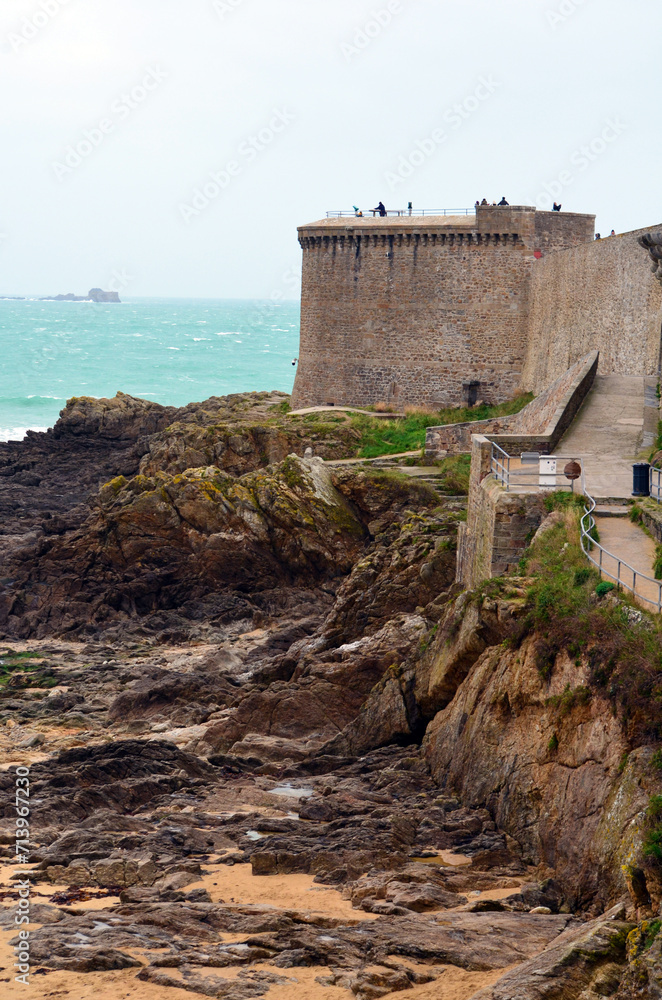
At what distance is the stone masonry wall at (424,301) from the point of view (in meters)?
36.7

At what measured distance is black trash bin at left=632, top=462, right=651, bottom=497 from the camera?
16.0 m

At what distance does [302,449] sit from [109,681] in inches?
514

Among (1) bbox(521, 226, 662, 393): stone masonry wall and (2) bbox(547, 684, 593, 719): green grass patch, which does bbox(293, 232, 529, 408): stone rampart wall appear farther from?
(2) bbox(547, 684, 593, 719): green grass patch

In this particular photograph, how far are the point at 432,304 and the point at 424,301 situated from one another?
286mm

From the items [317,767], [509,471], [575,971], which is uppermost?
[509,471]

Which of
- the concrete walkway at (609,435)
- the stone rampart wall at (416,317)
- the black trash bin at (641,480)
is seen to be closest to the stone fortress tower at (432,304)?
the stone rampart wall at (416,317)

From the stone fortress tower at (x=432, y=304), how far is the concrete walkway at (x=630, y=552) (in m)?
18.1

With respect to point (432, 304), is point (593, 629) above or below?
below

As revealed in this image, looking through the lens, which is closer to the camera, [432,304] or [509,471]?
[509,471]

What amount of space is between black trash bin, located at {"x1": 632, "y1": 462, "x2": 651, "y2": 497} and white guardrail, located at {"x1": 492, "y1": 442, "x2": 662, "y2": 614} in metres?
0.12

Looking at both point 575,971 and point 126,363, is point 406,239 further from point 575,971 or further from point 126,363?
point 126,363

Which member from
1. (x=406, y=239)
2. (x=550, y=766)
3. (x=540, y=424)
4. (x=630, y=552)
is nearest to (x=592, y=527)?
(x=630, y=552)

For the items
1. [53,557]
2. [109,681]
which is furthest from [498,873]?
[53,557]

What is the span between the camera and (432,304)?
37.7 m
